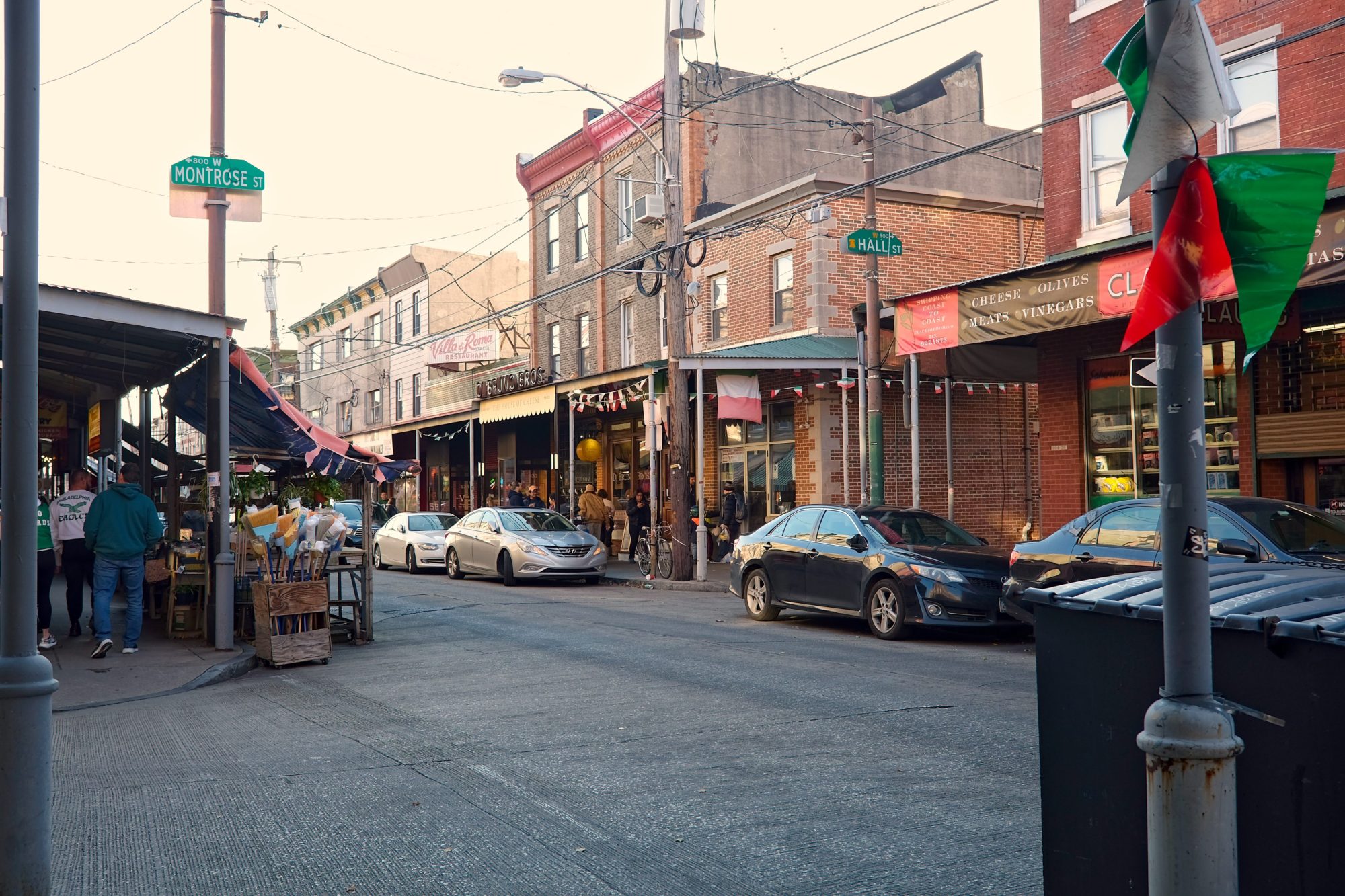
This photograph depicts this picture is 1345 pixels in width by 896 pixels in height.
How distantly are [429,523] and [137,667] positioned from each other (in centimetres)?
1495

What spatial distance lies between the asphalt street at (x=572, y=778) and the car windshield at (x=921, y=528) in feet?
7.01

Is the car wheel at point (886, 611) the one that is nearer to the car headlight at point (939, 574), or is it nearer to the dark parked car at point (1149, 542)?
the car headlight at point (939, 574)

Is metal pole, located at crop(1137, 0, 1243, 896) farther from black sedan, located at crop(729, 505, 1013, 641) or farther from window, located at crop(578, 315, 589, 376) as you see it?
window, located at crop(578, 315, 589, 376)

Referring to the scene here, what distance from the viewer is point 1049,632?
12.1 feet

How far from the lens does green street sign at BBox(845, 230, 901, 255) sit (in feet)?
57.4

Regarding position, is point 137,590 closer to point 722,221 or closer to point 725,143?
point 722,221

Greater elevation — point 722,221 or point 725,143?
point 725,143

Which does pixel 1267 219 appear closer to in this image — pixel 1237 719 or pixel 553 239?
pixel 1237 719

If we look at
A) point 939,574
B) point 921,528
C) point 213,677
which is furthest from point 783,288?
point 213,677

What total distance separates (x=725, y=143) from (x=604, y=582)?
10.9 metres

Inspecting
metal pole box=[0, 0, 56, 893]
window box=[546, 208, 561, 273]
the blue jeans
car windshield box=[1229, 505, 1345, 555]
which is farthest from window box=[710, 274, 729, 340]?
metal pole box=[0, 0, 56, 893]

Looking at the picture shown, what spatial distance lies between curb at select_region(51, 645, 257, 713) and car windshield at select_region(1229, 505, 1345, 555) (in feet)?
29.9

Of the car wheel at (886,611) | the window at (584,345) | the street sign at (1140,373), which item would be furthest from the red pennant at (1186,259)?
the window at (584,345)

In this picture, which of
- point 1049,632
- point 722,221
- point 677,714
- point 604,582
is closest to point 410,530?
point 604,582
